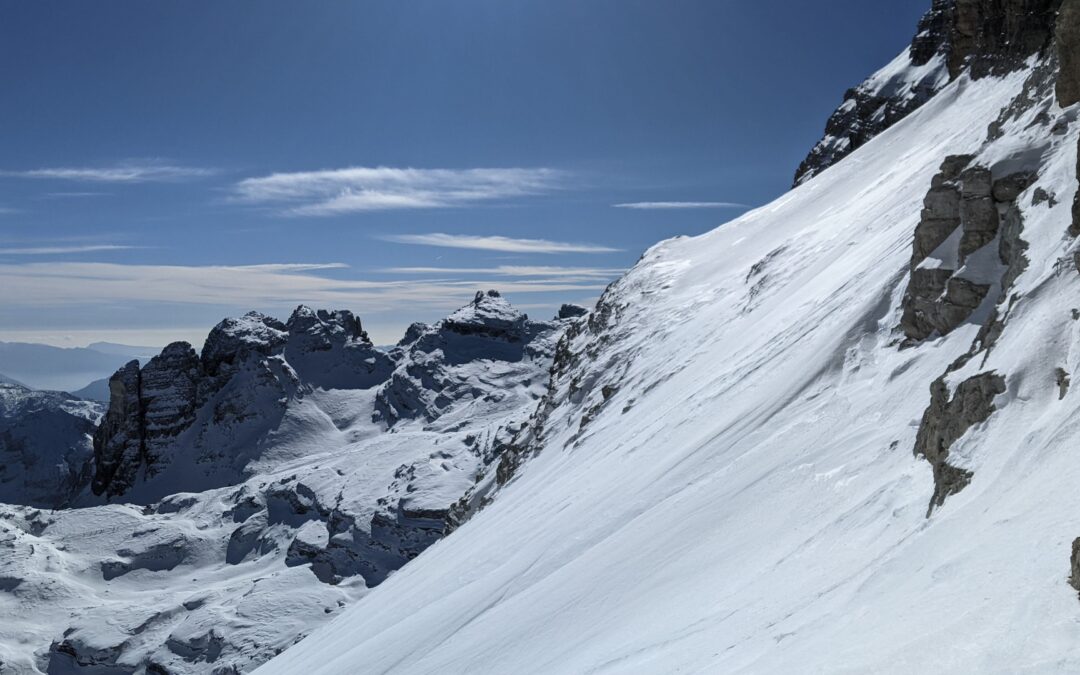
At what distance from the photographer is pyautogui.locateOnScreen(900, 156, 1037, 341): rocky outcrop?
13531 mm

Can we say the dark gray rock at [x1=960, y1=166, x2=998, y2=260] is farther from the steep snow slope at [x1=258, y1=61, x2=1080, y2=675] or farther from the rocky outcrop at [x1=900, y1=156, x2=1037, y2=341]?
the steep snow slope at [x1=258, y1=61, x2=1080, y2=675]

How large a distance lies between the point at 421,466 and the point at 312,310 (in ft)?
266

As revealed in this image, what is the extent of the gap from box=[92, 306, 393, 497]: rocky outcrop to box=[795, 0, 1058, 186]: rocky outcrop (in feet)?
397

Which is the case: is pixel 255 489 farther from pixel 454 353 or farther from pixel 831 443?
pixel 831 443

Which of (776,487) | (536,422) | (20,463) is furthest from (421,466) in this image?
(20,463)

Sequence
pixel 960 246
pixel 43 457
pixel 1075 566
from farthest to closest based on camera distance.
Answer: pixel 43 457, pixel 960 246, pixel 1075 566

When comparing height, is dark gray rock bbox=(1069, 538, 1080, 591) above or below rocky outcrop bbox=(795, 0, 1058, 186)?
below

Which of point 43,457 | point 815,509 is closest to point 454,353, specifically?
point 43,457

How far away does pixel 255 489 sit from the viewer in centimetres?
12781

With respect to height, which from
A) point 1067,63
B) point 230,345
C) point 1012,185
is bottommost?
point 230,345

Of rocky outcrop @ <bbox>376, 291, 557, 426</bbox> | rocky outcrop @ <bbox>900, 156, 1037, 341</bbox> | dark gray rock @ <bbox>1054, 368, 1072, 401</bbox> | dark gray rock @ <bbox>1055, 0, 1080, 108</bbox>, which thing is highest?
dark gray rock @ <bbox>1055, 0, 1080, 108</bbox>

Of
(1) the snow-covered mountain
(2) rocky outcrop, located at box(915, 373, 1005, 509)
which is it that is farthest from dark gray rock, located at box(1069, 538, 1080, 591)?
(2) rocky outcrop, located at box(915, 373, 1005, 509)

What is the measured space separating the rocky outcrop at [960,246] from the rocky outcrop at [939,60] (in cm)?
231

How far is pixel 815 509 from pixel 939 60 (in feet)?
211
